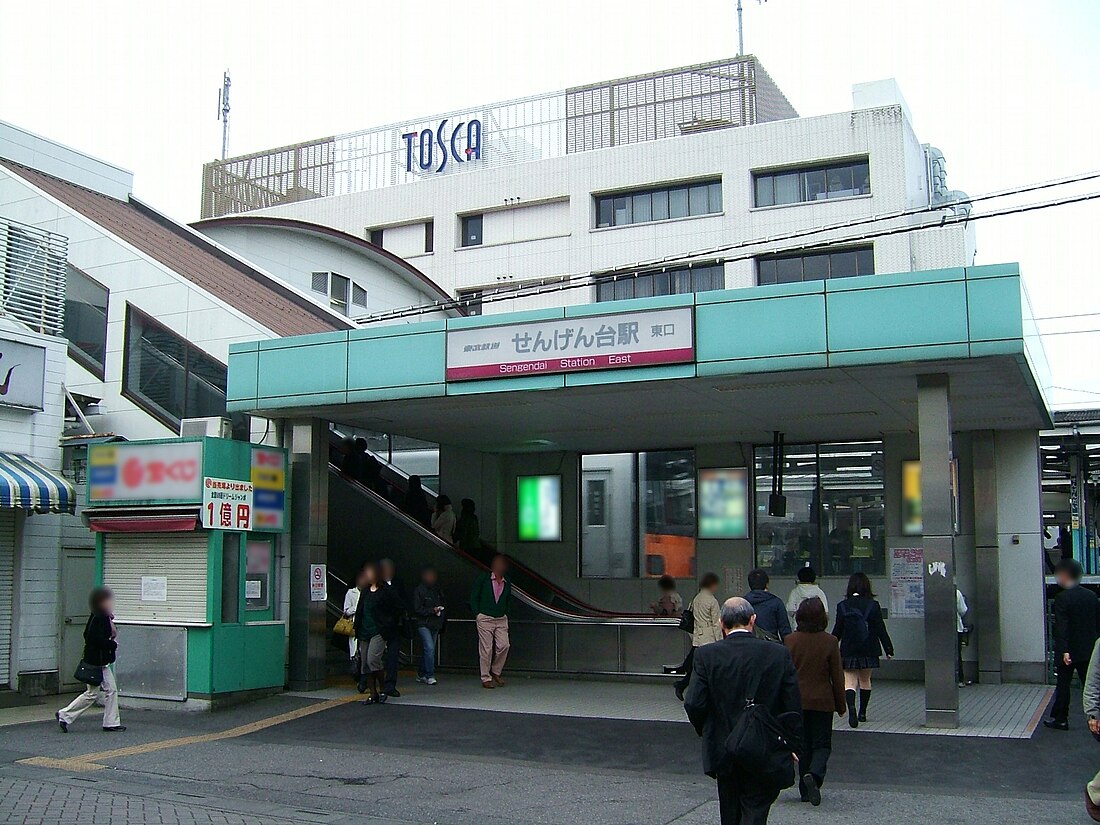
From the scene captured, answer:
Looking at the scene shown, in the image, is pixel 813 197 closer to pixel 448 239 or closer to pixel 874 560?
pixel 448 239

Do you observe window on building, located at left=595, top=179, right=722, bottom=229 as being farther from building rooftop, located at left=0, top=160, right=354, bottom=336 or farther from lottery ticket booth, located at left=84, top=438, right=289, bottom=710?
lottery ticket booth, located at left=84, top=438, right=289, bottom=710

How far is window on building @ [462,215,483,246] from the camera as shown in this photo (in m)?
43.3

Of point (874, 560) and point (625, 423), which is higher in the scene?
point (625, 423)

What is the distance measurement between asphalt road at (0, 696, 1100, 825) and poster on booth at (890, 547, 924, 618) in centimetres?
467

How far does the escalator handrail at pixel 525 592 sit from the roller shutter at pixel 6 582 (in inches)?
221

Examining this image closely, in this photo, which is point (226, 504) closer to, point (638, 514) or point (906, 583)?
point (638, 514)

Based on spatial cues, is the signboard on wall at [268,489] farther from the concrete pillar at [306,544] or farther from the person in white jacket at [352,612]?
the person in white jacket at [352,612]

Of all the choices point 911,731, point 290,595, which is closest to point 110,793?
point 290,595

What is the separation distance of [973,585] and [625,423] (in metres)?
5.57

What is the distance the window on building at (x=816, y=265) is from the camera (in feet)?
118

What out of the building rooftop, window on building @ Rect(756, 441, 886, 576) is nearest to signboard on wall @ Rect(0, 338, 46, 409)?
the building rooftop

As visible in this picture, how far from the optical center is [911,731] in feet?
37.9

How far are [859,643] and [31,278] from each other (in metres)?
11.8

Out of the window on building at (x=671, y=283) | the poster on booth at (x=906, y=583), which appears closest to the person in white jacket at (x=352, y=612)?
the poster on booth at (x=906, y=583)
